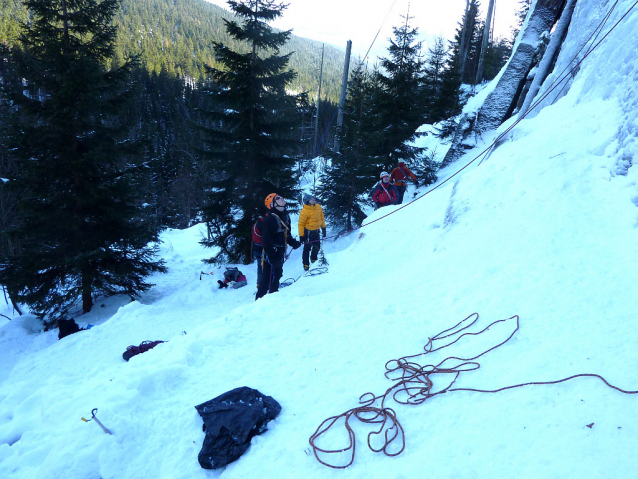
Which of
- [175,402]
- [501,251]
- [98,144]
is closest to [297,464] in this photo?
[175,402]

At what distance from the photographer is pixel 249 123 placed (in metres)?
10.9

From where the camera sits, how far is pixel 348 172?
37.2ft

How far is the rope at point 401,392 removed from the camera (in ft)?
7.82

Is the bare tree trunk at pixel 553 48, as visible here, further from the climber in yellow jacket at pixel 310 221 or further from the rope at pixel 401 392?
the rope at pixel 401 392

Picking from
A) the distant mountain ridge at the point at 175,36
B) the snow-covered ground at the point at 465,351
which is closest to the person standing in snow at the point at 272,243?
the snow-covered ground at the point at 465,351

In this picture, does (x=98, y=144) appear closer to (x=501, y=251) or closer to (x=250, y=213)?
(x=250, y=213)

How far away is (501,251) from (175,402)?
4.19 metres

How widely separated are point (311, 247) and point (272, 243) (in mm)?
2588

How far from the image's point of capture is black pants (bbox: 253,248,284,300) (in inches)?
266

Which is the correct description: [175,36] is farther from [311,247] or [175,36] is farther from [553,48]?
[553,48]

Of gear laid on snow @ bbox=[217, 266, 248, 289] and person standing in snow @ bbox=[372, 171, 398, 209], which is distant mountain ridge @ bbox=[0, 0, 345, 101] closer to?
person standing in snow @ bbox=[372, 171, 398, 209]

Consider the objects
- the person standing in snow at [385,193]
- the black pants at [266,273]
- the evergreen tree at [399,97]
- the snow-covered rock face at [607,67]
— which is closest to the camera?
the snow-covered rock face at [607,67]

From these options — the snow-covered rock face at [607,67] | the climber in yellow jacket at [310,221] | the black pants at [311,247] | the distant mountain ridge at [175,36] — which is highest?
the distant mountain ridge at [175,36]

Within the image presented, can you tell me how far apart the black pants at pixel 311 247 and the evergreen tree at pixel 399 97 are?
16.6 feet
